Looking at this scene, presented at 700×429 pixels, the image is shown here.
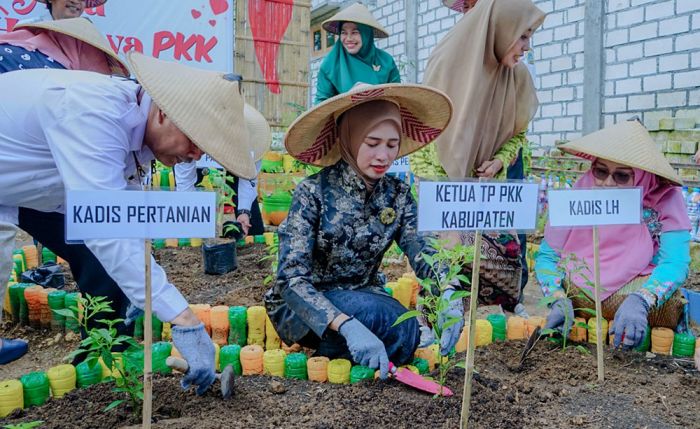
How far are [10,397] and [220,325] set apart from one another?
114 cm

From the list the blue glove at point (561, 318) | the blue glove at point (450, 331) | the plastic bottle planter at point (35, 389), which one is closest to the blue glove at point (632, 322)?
the blue glove at point (561, 318)

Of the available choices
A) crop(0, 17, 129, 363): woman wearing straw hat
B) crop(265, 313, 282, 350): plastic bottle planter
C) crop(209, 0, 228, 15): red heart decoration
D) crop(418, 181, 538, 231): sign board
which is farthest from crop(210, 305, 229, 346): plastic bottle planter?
crop(209, 0, 228, 15): red heart decoration

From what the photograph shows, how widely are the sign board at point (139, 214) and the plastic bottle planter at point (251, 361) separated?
808mm

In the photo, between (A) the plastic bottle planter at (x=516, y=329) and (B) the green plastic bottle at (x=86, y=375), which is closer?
(B) the green plastic bottle at (x=86, y=375)

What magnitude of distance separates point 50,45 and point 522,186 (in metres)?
2.19

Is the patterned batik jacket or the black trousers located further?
the black trousers

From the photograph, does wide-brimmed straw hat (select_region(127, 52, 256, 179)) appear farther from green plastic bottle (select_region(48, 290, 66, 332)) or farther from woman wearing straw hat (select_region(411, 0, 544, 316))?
green plastic bottle (select_region(48, 290, 66, 332))

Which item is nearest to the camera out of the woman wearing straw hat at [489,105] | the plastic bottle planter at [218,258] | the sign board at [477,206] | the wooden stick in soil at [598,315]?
the sign board at [477,206]

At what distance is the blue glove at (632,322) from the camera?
229 cm

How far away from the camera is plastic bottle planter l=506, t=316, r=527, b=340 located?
103 inches

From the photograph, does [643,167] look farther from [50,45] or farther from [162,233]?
[50,45]

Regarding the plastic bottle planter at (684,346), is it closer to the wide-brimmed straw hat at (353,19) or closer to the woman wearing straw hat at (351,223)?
the woman wearing straw hat at (351,223)

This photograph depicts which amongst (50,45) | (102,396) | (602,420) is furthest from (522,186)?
(50,45)

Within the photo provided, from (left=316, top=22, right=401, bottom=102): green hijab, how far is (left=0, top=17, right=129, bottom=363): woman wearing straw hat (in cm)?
184
